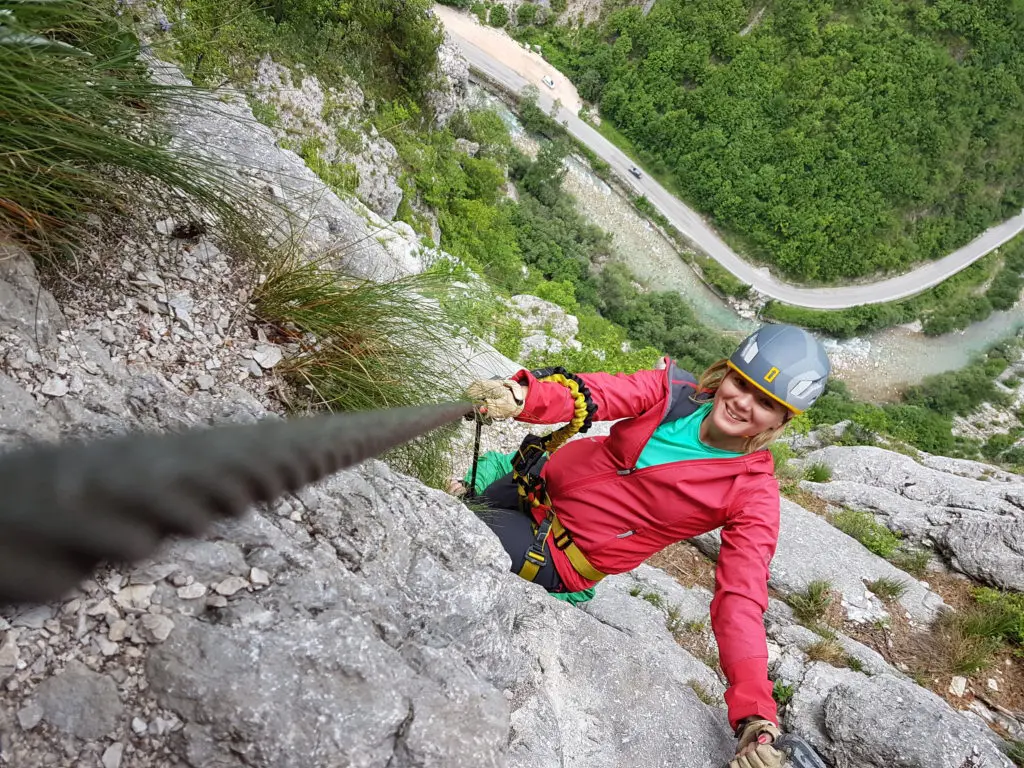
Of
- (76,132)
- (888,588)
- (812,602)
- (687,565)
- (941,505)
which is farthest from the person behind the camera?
(941,505)

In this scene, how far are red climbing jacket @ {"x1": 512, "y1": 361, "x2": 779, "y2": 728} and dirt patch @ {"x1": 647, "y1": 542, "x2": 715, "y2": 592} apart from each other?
2.18 metres

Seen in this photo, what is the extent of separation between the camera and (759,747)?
76.8 inches

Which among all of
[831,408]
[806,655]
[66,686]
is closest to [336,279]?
[66,686]

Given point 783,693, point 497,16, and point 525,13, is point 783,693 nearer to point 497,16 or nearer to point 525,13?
point 497,16

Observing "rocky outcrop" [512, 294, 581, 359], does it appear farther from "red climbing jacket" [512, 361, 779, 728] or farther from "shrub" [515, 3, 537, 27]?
"shrub" [515, 3, 537, 27]

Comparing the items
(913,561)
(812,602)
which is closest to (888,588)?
(812,602)

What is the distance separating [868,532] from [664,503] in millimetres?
4551

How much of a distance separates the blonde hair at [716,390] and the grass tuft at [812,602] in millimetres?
2639

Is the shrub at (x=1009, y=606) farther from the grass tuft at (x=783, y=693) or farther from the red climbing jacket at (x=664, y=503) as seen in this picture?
the red climbing jacket at (x=664, y=503)

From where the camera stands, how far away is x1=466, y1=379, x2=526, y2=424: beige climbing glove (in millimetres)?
2109

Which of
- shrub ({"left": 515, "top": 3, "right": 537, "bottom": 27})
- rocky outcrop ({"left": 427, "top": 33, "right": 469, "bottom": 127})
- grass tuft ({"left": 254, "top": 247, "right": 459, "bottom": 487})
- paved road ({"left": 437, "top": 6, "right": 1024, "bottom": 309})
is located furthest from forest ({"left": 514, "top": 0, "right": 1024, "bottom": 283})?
grass tuft ({"left": 254, "top": 247, "right": 459, "bottom": 487})

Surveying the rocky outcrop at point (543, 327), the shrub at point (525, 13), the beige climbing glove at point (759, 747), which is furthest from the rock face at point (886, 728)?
the shrub at point (525, 13)

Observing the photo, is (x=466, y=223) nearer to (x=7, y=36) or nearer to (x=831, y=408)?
(x=7, y=36)

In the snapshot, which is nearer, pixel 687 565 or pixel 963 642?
pixel 963 642
